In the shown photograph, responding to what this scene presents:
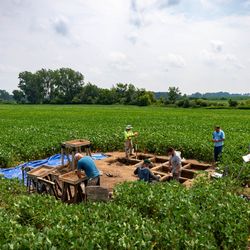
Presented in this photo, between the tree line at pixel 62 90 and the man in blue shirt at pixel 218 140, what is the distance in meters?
83.0

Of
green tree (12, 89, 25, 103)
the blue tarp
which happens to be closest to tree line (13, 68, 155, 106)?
green tree (12, 89, 25, 103)

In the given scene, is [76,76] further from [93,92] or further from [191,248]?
[191,248]

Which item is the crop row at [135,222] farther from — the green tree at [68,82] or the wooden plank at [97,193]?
the green tree at [68,82]

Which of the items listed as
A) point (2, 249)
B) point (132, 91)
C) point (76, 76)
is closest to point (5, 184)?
point (2, 249)

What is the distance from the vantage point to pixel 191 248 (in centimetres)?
566

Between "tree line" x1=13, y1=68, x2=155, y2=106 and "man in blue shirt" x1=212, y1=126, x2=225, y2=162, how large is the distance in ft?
272

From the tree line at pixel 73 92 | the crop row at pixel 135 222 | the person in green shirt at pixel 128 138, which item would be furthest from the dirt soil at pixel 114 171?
the tree line at pixel 73 92

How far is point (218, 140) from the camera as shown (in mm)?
14430

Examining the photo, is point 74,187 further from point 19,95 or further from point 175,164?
point 19,95

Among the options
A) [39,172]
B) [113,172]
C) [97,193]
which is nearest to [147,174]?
[97,193]

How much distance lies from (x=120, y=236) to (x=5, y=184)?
18.4ft

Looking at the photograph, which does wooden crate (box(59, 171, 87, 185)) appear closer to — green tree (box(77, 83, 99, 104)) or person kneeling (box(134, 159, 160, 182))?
person kneeling (box(134, 159, 160, 182))

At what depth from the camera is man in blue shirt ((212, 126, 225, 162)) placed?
568 inches

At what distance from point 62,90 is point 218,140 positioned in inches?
4016
